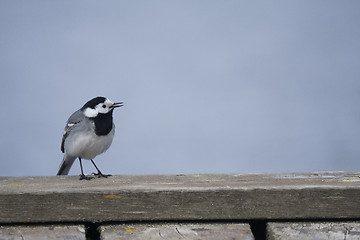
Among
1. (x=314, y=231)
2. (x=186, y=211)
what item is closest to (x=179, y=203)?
(x=186, y=211)

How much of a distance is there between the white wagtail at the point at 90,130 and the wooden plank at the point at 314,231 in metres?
2.66

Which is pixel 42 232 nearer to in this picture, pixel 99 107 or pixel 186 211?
pixel 186 211

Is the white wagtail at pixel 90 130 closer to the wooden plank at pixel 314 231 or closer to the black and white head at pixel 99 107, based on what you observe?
the black and white head at pixel 99 107

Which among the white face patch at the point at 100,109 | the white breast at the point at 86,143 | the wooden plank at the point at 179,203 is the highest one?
the white face patch at the point at 100,109

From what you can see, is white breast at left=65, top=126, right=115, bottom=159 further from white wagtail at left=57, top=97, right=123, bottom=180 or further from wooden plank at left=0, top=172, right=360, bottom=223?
wooden plank at left=0, top=172, right=360, bottom=223

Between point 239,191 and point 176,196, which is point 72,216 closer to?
point 176,196

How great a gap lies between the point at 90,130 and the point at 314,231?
111 inches

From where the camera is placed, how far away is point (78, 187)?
210 cm

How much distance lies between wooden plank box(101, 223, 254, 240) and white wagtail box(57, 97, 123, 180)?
2.51 metres

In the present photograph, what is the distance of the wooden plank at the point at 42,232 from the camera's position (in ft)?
6.17

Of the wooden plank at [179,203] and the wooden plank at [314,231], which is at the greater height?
the wooden plank at [179,203]

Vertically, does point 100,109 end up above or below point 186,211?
above

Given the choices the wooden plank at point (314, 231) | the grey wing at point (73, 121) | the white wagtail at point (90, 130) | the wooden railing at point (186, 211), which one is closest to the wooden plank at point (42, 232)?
the wooden railing at point (186, 211)

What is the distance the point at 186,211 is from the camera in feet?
6.50
